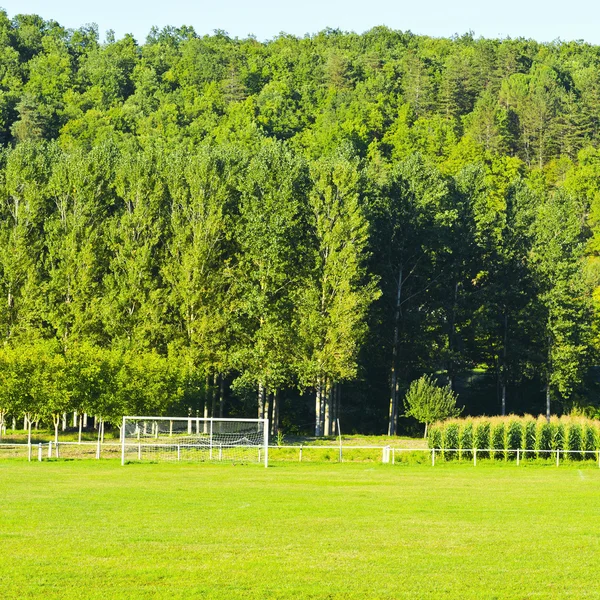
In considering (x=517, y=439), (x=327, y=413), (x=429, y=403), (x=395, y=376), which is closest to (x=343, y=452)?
(x=517, y=439)

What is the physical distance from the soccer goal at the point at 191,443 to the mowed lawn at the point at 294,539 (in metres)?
14.4

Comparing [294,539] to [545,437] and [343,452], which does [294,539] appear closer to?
[343,452]

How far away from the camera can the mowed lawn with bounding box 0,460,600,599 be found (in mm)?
16094

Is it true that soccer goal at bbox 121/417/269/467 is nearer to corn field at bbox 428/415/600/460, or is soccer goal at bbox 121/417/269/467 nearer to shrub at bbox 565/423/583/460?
corn field at bbox 428/415/600/460

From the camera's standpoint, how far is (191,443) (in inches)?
2116

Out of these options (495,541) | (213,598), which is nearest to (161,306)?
(495,541)

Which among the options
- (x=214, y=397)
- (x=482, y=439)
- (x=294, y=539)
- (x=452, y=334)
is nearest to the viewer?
(x=294, y=539)

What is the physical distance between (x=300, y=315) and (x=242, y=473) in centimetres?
2910

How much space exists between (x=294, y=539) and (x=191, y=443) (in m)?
33.1

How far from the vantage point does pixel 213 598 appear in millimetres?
15133

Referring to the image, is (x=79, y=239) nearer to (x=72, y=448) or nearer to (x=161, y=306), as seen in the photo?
(x=161, y=306)

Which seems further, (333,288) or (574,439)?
(333,288)

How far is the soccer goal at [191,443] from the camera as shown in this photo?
172ft

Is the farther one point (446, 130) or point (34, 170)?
point (446, 130)
